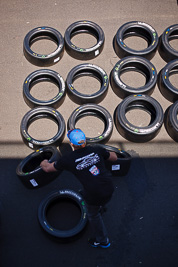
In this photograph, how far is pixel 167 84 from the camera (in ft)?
32.7

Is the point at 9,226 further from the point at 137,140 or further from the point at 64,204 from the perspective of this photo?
the point at 137,140

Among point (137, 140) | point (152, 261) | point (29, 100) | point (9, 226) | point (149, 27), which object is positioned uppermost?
point (149, 27)

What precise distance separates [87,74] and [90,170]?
4754mm

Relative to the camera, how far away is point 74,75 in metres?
10.4

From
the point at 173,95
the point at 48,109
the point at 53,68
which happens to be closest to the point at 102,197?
the point at 48,109

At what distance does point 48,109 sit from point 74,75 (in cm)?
153

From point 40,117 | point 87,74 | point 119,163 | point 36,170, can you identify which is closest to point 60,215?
point 36,170

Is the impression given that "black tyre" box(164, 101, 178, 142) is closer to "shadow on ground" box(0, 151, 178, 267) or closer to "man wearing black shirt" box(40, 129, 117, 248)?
"shadow on ground" box(0, 151, 178, 267)

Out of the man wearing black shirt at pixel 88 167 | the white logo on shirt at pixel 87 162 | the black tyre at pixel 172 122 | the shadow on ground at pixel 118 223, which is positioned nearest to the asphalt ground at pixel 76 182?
the shadow on ground at pixel 118 223

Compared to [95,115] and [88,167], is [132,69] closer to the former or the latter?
[95,115]

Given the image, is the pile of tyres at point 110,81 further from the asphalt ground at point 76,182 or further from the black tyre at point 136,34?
the asphalt ground at point 76,182

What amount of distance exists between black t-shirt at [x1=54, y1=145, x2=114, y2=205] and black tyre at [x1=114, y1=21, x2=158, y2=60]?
A: 487cm

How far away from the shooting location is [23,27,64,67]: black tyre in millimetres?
10641

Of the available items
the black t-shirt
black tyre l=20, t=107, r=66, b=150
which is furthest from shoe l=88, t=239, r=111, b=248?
black tyre l=20, t=107, r=66, b=150
